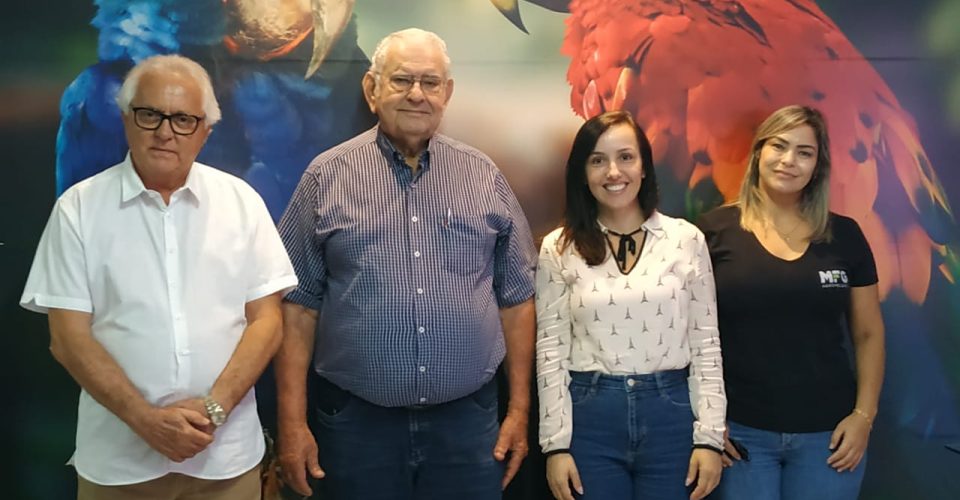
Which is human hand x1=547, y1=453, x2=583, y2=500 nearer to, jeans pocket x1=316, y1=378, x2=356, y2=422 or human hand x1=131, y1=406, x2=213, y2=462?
jeans pocket x1=316, y1=378, x2=356, y2=422

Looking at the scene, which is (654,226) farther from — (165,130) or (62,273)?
(62,273)

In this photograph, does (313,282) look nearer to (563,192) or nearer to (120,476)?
(120,476)

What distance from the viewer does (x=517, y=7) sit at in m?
2.42

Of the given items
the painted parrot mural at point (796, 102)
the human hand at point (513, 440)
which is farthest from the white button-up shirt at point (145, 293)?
the painted parrot mural at point (796, 102)

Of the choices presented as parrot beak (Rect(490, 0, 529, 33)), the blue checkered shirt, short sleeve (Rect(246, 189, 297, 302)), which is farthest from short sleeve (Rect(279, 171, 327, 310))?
parrot beak (Rect(490, 0, 529, 33))

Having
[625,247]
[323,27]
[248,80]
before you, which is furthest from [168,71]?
[625,247]

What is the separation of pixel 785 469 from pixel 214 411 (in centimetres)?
164

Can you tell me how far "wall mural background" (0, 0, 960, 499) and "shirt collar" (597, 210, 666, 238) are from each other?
1.46ft

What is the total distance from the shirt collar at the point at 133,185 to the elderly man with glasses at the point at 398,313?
0.35m

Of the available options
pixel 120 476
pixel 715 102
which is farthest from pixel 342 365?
pixel 715 102

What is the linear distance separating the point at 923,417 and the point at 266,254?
2400 millimetres

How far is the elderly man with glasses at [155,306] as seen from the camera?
163 centimetres

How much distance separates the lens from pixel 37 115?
2.25m

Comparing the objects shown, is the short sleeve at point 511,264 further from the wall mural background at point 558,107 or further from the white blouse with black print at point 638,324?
the wall mural background at point 558,107
